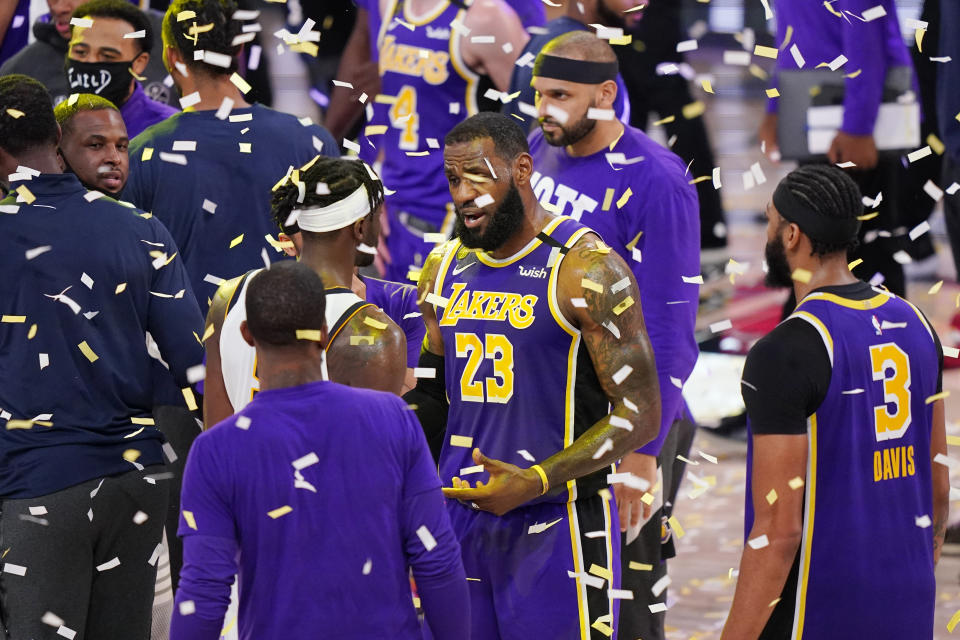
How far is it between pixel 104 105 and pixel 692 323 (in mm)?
2122

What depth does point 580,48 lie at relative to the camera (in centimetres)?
531

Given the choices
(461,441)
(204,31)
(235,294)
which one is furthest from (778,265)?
(204,31)

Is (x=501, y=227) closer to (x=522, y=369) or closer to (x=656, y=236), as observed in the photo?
(x=522, y=369)

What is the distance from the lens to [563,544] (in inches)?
165

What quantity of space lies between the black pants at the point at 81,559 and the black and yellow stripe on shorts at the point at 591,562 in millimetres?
1297

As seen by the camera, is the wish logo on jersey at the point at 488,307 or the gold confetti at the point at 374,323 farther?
the wish logo on jersey at the point at 488,307

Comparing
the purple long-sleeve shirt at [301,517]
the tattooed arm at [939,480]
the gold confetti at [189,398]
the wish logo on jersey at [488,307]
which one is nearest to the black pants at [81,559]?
the gold confetti at [189,398]

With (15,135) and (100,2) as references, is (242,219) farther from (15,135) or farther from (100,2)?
(100,2)

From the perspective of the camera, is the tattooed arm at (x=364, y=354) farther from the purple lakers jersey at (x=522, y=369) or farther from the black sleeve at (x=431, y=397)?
the black sleeve at (x=431, y=397)

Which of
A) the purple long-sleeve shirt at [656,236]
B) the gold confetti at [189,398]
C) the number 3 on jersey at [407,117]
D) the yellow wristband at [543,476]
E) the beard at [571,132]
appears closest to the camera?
the yellow wristband at [543,476]

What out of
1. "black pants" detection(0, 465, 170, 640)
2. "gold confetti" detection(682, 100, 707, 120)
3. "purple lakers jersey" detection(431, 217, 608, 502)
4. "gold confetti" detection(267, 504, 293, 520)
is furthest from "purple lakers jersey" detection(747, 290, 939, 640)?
"gold confetti" detection(682, 100, 707, 120)

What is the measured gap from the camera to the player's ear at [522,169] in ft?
14.1

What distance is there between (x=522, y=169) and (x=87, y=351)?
138 cm

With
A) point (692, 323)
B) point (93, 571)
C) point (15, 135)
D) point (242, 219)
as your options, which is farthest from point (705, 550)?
point (15, 135)
